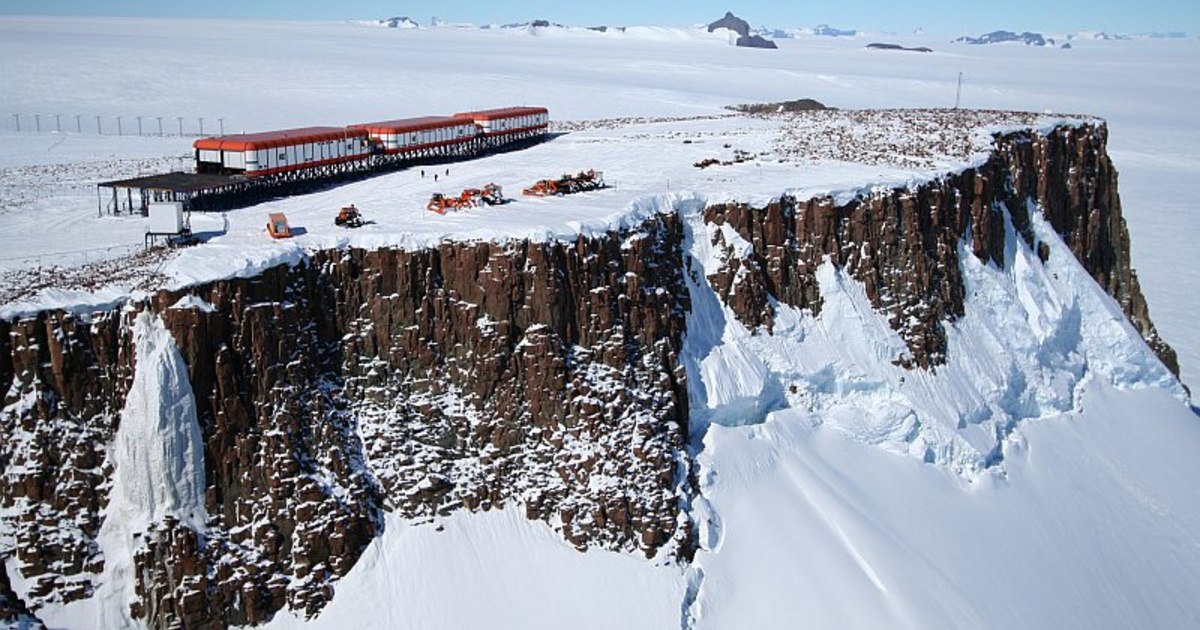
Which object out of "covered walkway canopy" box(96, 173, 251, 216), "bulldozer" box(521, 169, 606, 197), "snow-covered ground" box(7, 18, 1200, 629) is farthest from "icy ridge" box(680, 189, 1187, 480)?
"covered walkway canopy" box(96, 173, 251, 216)

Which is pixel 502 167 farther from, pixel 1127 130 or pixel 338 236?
pixel 1127 130

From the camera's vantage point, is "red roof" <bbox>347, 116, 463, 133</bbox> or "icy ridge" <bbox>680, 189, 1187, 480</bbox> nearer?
"icy ridge" <bbox>680, 189, 1187, 480</bbox>

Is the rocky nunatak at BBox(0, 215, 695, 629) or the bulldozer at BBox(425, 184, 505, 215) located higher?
the bulldozer at BBox(425, 184, 505, 215)

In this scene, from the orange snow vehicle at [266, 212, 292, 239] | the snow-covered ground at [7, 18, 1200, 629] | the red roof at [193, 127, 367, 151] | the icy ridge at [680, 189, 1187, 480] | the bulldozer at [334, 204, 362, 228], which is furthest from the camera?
the red roof at [193, 127, 367, 151]

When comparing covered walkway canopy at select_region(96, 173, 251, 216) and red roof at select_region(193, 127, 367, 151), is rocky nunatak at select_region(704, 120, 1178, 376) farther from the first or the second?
covered walkway canopy at select_region(96, 173, 251, 216)

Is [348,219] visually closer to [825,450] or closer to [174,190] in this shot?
[174,190]

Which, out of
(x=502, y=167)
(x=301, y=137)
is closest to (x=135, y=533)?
(x=301, y=137)
